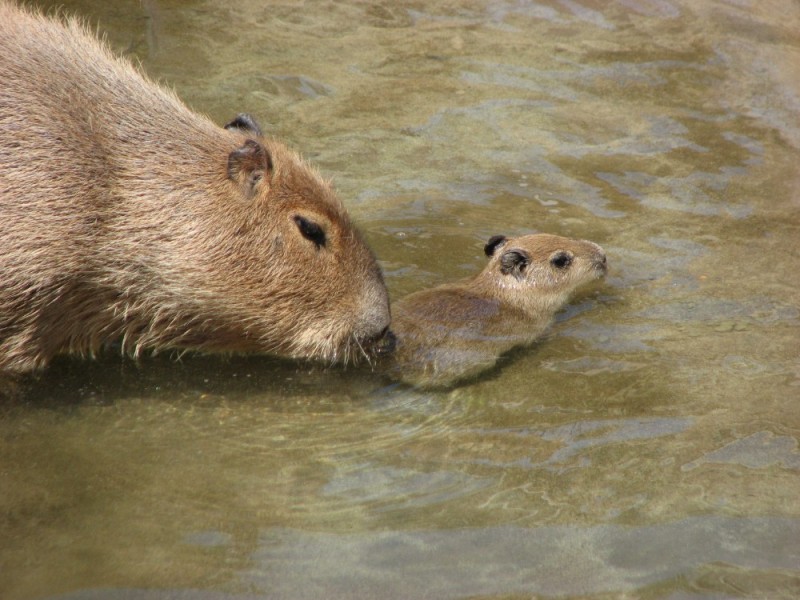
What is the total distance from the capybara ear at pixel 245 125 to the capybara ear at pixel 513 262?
172 centimetres

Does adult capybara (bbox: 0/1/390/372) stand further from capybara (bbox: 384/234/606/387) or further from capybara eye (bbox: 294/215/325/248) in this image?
capybara (bbox: 384/234/606/387)

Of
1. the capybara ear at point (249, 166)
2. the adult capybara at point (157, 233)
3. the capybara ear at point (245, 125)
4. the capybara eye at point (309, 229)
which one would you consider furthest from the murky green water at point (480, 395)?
the capybara ear at point (245, 125)

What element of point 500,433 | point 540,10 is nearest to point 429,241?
point 500,433

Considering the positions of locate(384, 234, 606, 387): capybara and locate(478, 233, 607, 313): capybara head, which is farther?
locate(478, 233, 607, 313): capybara head

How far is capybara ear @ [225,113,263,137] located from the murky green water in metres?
1.25

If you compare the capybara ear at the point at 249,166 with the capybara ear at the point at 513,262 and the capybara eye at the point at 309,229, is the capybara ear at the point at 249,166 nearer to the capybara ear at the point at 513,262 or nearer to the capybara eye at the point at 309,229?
the capybara eye at the point at 309,229

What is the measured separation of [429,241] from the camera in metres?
6.77

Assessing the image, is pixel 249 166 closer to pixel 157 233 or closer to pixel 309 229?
pixel 309 229

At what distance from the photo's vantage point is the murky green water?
383cm

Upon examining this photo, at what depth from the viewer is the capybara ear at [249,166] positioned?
5.08 m

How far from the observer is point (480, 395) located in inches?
207

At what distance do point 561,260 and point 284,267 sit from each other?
6.88 ft

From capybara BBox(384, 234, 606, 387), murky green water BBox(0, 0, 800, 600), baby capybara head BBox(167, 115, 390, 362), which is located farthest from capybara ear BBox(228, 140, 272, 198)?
capybara BBox(384, 234, 606, 387)

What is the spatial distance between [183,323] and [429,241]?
2.10 m
